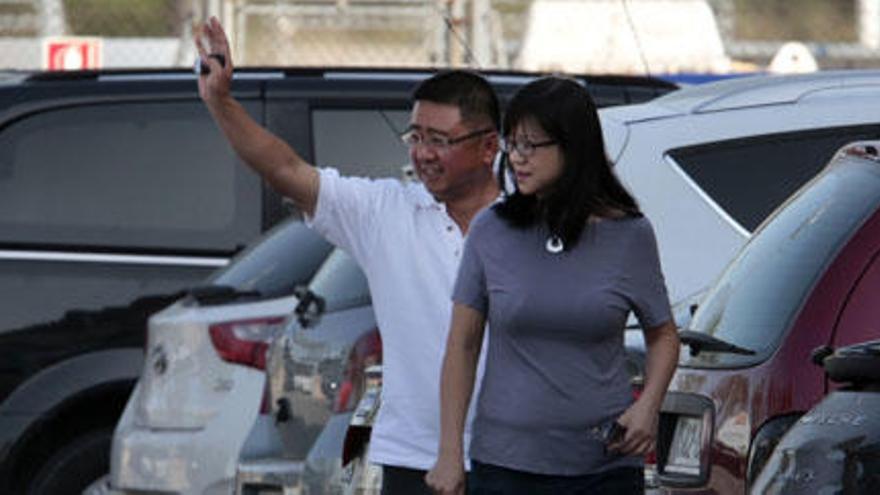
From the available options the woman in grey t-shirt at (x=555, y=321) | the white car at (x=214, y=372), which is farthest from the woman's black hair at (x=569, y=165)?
the white car at (x=214, y=372)

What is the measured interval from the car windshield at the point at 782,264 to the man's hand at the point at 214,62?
128cm

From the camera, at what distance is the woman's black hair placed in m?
6.38

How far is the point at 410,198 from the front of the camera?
6988mm

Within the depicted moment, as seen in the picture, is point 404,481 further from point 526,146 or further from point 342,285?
point 342,285

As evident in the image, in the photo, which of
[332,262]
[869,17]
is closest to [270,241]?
[332,262]

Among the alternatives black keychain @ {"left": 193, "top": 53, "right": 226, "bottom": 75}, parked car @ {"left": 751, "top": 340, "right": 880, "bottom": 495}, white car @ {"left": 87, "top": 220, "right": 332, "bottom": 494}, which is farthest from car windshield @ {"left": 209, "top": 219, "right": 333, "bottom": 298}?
parked car @ {"left": 751, "top": 340, "right": 880, "bottom": 495}

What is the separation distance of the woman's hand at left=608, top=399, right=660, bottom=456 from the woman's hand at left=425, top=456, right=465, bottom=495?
325 mm

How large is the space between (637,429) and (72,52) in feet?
44.2

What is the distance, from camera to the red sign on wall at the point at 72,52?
63.1 ft

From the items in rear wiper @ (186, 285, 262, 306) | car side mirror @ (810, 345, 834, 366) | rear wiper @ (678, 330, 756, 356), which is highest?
car side mirror @ (810, 345, 834, 366)

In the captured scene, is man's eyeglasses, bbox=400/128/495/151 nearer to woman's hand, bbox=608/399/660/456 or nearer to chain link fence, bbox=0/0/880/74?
woman's hand, bbox=608/399/660/456

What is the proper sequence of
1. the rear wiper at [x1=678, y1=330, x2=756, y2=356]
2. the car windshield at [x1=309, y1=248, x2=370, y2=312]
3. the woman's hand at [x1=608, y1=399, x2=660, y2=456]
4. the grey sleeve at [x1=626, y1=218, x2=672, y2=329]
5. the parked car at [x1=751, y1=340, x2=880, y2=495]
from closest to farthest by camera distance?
the parked car at [x1=751, y1=340, x2=880, y2=495], the woman's hand at [x1=608, y1=399, x2=660, y2=456], the grey sleeve at [x1=626, y1=218, x2=672, y2=329], the rear wiper at [x1=678, y1=330, x2=756, y2=356], the car windshield at [x1=309, y1=248, x2=370, y2=312]

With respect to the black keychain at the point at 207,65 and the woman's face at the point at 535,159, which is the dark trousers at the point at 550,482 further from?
the black keychain at the point at 207,65

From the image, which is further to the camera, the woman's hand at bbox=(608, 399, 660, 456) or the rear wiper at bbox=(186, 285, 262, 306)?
the rear wiper at bbox=(186, 285, 262, 306)
